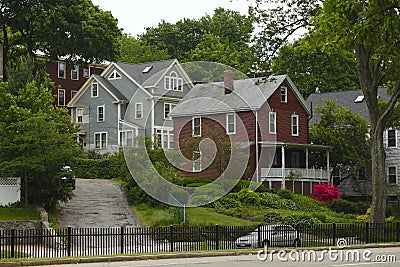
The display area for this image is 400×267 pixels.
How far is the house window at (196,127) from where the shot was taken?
5075cm

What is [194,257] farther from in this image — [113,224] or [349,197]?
[349,197]

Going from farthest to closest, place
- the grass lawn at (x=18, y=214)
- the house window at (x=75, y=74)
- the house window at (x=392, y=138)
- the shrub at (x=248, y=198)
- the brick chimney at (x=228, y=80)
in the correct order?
1. the house window at (x=75, y=74)
2. the house window at (x=392, y=138)
3. the brick chimney at (x=228, y=80)
4. the shrub at (x=248, y=198)
5. the grass lawn at (x=18, y=214)

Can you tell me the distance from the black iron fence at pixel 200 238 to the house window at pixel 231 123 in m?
22.7

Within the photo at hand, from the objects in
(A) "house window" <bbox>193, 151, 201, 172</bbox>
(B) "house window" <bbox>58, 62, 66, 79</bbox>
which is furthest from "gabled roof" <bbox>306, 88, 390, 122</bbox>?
(B) "house window" <bbox>58, 62, 66, 79</bbox>

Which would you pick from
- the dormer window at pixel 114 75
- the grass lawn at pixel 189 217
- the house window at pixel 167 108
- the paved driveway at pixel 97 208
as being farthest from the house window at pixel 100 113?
the grass lawn at pixel 189 217

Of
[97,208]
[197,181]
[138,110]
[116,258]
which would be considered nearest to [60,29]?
[138,110]

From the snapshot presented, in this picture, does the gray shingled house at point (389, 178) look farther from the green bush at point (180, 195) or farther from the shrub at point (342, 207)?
the green bush at point (180, 195)

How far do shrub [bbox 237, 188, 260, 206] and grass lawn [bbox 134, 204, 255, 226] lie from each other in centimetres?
337

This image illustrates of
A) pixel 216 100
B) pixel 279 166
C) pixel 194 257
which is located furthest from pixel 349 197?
pixel 194 257

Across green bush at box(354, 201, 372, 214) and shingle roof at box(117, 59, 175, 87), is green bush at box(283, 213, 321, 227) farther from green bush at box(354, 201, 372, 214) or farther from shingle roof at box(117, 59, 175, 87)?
shingle roof at box(117, 59, 175, 87)

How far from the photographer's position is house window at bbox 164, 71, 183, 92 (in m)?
56.7

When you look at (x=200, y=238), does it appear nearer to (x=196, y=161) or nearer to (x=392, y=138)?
(x=196, y=161)

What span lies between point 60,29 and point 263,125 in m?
16.8

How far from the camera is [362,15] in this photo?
22.0m
